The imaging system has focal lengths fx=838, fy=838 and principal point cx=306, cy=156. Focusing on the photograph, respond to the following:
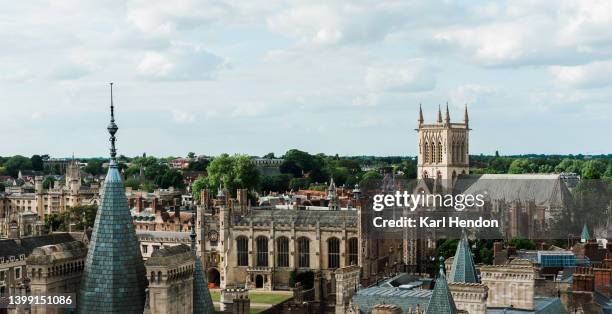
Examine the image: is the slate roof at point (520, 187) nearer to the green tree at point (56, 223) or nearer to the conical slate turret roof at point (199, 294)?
the green tree at point (56, 223)

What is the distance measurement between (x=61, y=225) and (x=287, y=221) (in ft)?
133

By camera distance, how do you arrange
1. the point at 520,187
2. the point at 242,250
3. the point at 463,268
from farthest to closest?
the point at 520,187, the point at 242,250, the point at 463,268

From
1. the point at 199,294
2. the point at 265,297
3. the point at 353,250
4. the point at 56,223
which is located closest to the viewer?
the point at 199,294

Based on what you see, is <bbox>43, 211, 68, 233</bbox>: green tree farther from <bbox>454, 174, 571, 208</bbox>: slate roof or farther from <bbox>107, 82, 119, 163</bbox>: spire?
<bbox>107, 82, 119, 163</bbox>: spire

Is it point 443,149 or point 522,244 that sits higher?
point 443,149

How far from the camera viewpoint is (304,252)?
93.0 m

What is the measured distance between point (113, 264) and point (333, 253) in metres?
67.6

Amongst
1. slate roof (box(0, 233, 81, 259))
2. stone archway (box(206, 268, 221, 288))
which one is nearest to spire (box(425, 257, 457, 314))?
slate roof (box(0, 233, 81, 259))

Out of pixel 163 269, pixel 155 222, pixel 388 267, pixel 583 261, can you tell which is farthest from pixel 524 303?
pixel 155 222

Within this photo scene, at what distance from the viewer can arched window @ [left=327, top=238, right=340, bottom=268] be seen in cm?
9150

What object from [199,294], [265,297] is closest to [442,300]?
[199,294]

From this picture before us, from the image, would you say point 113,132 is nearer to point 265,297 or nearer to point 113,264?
point 113,264

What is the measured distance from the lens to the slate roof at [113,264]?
24.8m

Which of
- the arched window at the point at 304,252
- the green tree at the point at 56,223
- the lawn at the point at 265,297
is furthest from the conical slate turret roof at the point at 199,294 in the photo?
the green tree at the point at 56,223
